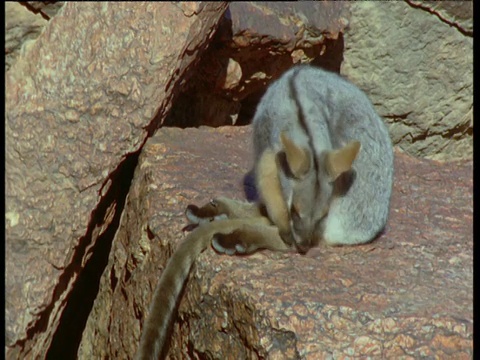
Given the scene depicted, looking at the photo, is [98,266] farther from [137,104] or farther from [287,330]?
[287,330]

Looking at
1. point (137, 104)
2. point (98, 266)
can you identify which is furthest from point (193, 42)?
point (98, 266)

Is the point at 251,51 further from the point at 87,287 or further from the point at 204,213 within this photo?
the point at 87,287

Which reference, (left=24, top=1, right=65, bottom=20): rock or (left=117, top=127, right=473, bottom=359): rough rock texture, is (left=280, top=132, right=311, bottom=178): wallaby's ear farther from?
(left=24, top=1, right=65, bottom=20): rock

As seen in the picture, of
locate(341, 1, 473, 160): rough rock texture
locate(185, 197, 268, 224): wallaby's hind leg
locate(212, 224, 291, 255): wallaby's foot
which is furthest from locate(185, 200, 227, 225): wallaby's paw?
locate(341, 1, 473, 160): rough rock texture

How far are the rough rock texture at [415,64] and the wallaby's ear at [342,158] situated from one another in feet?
9.02

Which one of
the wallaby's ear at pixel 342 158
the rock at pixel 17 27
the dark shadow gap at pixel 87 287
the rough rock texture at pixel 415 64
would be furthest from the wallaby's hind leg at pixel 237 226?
the rough rock texture at pixel 415 64

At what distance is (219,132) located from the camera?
641cm

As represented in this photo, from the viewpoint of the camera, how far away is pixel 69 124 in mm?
4992

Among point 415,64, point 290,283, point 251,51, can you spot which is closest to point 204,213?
point 290,283

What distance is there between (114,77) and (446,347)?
2.44 meters

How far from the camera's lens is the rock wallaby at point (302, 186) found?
14.5 feet

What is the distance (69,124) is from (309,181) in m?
1.49

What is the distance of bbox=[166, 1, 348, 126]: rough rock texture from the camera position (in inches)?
243

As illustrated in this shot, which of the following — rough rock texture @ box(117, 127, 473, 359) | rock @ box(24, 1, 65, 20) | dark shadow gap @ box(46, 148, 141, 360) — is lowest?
dark shadow gap @ box(46, 148, 141, 360)
